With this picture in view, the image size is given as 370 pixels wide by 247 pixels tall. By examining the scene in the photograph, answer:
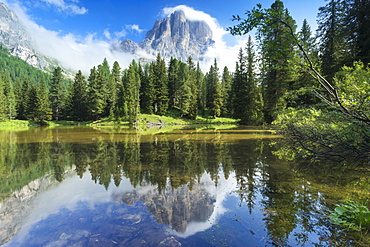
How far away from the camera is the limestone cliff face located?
16.0 ft

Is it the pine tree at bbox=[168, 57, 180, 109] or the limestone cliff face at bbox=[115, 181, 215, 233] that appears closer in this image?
the limestone cliff face at bbox=[115, 181, 215, 233]

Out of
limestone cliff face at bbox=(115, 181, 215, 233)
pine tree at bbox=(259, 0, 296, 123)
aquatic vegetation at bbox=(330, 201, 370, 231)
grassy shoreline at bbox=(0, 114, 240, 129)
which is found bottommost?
limestone cliff face at bbox=(115, 181, 215, 233)

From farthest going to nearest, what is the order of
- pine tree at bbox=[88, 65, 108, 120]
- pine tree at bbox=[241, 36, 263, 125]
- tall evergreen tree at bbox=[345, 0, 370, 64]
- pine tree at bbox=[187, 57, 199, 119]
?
pine tree at bbox=[187, 57, 199, 119] → pine tree at bbox=[88, 65, 108, 120] → pine tree at bbox=[241, 36, 263, 125] → tall evergreen tree at bbox=[345, 0, 370, 64]

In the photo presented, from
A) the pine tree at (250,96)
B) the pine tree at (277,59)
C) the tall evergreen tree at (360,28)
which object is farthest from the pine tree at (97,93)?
the tall evergreen tree at (360,28)

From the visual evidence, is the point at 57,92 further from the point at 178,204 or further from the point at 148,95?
the point at 178,204

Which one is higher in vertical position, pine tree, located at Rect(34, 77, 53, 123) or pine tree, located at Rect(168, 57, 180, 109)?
pine tree, located at Rect(168, 57, 180, 109)

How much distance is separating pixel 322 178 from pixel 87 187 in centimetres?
851

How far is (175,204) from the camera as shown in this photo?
562cm

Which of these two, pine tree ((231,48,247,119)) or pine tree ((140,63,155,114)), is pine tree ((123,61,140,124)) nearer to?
pine tree ((140,63,155,114))

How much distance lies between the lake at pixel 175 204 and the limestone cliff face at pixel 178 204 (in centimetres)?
3

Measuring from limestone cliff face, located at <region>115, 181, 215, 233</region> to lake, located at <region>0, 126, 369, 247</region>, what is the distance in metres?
0.03

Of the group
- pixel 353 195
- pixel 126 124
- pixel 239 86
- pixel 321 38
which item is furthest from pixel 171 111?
pixel 353 195

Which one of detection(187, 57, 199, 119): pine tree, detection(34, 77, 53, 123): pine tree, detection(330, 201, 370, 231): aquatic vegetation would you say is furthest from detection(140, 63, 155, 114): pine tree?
detection(330, 201, 370, 231): aquatic vegetation

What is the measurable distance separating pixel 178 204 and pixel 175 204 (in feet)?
0.28
